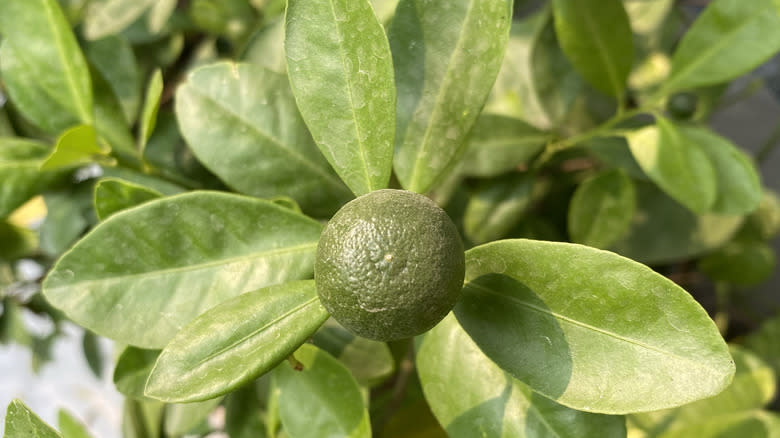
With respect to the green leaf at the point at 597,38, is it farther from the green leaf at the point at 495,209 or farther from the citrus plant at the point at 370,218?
the green leaf at the point at 495,209

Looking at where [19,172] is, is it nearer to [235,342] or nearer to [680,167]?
[235,342]

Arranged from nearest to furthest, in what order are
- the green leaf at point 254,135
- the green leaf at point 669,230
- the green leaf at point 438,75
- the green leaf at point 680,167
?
the green leaf at point 438,75
the green leaf at point 254,135
the green leaf at point 680,167
the green leaf at point 669,230

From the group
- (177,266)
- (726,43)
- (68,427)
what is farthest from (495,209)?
(68,427)

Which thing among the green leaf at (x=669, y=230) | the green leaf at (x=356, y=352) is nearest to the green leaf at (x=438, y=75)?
the green leaf at (x=356, y=352)

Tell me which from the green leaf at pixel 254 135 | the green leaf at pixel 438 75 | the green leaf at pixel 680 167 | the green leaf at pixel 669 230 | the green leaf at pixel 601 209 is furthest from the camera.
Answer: the green leaf at pixel 669 230

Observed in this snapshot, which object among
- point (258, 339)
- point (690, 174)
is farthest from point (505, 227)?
point (258, 339)

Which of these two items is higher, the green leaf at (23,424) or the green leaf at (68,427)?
the green leaf at (23,424)

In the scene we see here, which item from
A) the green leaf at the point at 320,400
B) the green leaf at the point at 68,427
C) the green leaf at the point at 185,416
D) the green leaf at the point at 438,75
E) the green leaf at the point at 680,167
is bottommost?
the green leaf at the point at 68,427
